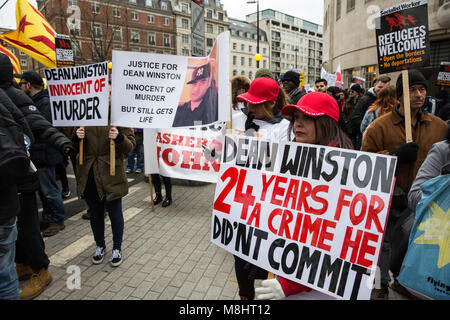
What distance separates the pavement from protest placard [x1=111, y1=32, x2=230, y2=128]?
166 centimetres

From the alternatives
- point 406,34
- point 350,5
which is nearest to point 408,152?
point 406,34

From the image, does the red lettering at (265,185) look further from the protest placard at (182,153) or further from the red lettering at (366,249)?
the protest placard at (182,153)

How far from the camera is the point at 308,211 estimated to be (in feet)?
5.30

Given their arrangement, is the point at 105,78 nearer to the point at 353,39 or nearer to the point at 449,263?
the point at 449,263

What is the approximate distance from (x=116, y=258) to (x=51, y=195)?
1.60 m

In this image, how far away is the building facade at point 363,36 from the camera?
13.7 m

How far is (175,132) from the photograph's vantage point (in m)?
5.13

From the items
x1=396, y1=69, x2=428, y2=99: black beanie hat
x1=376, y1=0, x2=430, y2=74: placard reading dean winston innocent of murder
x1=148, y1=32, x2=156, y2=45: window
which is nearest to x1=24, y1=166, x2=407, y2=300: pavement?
x1=396, y1=69, x2=428, y2=99: black beanie hat

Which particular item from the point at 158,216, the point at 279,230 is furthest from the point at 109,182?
the point at 279,230

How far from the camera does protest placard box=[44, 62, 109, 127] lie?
312cm

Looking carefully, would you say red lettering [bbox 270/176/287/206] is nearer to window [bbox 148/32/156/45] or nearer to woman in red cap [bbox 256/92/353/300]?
woman in red cap [bbox 256/92/353/300]

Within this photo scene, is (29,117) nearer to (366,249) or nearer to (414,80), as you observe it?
(366,249)

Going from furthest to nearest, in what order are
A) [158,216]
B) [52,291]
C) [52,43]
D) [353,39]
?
1. [353,39]
2. [52,43]
3. [158,216]
4. [52,291]
